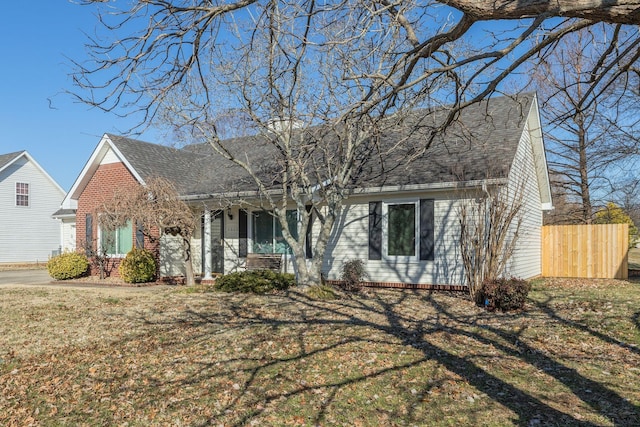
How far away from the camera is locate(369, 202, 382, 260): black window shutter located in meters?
13.4

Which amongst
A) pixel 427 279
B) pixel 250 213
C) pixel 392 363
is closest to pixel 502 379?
pixel 392 363

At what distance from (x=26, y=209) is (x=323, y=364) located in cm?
2785

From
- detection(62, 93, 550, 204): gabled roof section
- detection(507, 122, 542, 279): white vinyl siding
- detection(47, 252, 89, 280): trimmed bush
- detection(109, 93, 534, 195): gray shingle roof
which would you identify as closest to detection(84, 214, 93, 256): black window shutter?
detection(47, 252, 89, 280): trimmed bush

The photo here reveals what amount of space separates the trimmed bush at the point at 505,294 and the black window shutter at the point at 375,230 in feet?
12.9

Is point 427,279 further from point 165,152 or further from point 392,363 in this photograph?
point 165,152

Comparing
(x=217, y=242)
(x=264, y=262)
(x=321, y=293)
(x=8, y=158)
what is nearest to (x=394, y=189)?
(x=321, y=293)

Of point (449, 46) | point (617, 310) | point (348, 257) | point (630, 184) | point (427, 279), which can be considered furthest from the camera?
point (630, 184)

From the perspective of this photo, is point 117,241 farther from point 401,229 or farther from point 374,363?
point 374,363

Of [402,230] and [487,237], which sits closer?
[487,237]

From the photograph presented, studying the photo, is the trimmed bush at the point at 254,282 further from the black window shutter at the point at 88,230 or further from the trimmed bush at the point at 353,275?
the black window shutter at the point at 88,230

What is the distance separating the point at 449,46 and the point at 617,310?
246 inches

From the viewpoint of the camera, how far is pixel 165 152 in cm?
1925

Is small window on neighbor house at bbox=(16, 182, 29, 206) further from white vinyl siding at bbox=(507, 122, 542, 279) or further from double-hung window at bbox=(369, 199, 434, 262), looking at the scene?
white vinyl siding at bbox=(507, 122, 542, 279)

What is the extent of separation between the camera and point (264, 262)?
1477 cm
